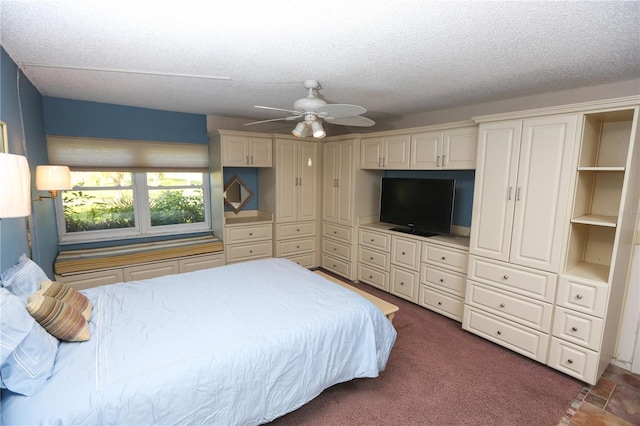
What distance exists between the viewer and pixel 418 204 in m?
3.70

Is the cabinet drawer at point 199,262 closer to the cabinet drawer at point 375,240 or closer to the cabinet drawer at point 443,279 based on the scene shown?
the cabinet drawer at point 375,240

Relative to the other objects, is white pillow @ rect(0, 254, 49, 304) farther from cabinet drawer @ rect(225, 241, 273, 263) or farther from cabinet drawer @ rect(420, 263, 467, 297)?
cabinet drawer @ rect(420, 263, 467, 297)

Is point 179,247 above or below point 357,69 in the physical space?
below

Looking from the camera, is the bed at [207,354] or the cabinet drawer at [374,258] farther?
the cabinet drawer at [374,258]

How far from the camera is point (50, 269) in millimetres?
2998

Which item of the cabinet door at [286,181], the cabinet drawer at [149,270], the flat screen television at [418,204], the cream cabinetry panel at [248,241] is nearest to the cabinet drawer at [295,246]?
the cream cabinetry panel at [248,241]

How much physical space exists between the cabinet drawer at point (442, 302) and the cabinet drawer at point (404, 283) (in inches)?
3.8

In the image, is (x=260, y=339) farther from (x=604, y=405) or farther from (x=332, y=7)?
(x=604, y=405)

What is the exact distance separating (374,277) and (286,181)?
6.06 ft

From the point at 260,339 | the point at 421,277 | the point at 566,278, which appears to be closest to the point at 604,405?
the point at 566,278

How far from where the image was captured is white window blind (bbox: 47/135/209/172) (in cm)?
340

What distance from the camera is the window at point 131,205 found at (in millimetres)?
3594

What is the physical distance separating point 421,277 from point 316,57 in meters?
2.67

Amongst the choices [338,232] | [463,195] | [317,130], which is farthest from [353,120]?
[338,232]
